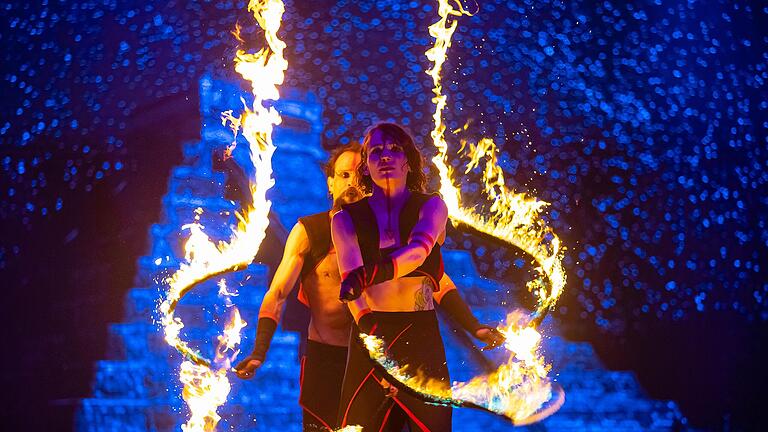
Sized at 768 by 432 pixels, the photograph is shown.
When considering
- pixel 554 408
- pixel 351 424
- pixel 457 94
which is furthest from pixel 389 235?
pixel 457 94

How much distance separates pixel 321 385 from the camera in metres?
3.05

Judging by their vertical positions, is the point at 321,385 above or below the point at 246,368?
below

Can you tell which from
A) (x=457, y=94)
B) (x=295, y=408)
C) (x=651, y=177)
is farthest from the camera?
(x=295, y=408)

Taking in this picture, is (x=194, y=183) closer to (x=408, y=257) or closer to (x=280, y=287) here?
(x=280, y=287)

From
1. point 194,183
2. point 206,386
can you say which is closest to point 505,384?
point 206,386

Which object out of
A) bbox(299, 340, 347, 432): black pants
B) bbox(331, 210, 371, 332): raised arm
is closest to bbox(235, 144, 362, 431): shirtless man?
bbox(299, 340, 347, 432): black pants

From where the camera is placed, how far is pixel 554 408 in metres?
2.41

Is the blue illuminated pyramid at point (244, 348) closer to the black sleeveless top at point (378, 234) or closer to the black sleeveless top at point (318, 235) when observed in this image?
the black sleeveless top at point (318, 235)

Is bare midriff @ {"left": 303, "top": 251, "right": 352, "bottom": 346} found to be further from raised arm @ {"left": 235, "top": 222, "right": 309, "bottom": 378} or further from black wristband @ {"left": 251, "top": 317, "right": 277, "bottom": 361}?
black wristband @ {"left": 251, "top": 317, "right": 277, "bottom": 361}

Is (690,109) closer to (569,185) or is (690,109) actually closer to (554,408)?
(569,185)

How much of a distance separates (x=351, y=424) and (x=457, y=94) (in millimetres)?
2592

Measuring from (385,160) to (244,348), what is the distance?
134 inches

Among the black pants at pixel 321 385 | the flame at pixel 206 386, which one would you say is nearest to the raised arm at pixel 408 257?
the black pants at pixel 321 385

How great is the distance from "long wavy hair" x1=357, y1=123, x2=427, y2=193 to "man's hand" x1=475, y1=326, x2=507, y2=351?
569 mm
